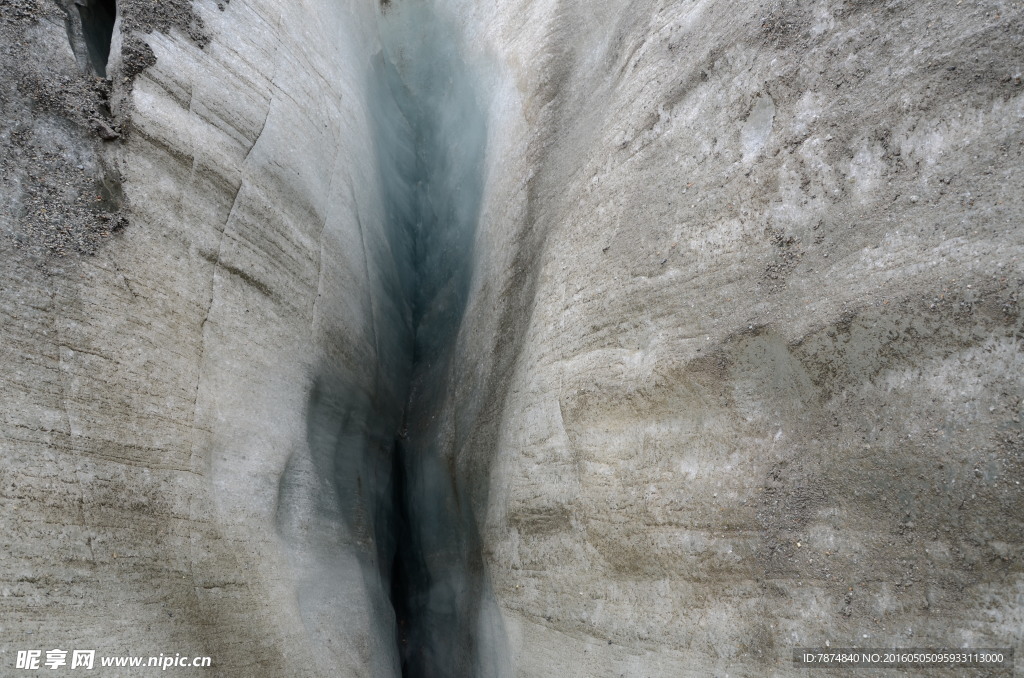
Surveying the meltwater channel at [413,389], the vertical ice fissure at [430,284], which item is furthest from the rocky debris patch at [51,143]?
the vertical ice fissure at [430,284]

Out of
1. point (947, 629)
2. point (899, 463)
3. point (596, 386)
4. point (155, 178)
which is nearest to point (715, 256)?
point (596, 386)

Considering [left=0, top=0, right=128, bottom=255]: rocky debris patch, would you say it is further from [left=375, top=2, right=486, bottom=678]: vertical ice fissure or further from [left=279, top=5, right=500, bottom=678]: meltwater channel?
[left=375, top=2, right=486, bottom=678]: vertical ice fissure

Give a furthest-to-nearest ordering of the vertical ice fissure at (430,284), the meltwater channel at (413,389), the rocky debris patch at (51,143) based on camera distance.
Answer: the vertical ice fissure at (430,284) → the meltwater channel at (413,389) → the rocky debris patch at (51,143)

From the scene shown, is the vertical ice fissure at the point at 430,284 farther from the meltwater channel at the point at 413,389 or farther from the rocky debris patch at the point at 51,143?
the rocky debris patch at the point at 51,143

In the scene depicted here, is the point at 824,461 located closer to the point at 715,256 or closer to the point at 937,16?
the point at 715,256

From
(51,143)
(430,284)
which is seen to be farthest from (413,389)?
(51,143)

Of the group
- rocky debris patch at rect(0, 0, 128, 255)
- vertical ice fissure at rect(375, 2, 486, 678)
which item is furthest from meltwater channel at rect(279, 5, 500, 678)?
rocky debris patch at rect(0, 0, 128, 255)

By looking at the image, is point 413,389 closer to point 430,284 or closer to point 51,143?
point 430,284

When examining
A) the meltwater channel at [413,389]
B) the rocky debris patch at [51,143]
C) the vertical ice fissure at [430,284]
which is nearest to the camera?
the rocky debris patch at [51,143]
